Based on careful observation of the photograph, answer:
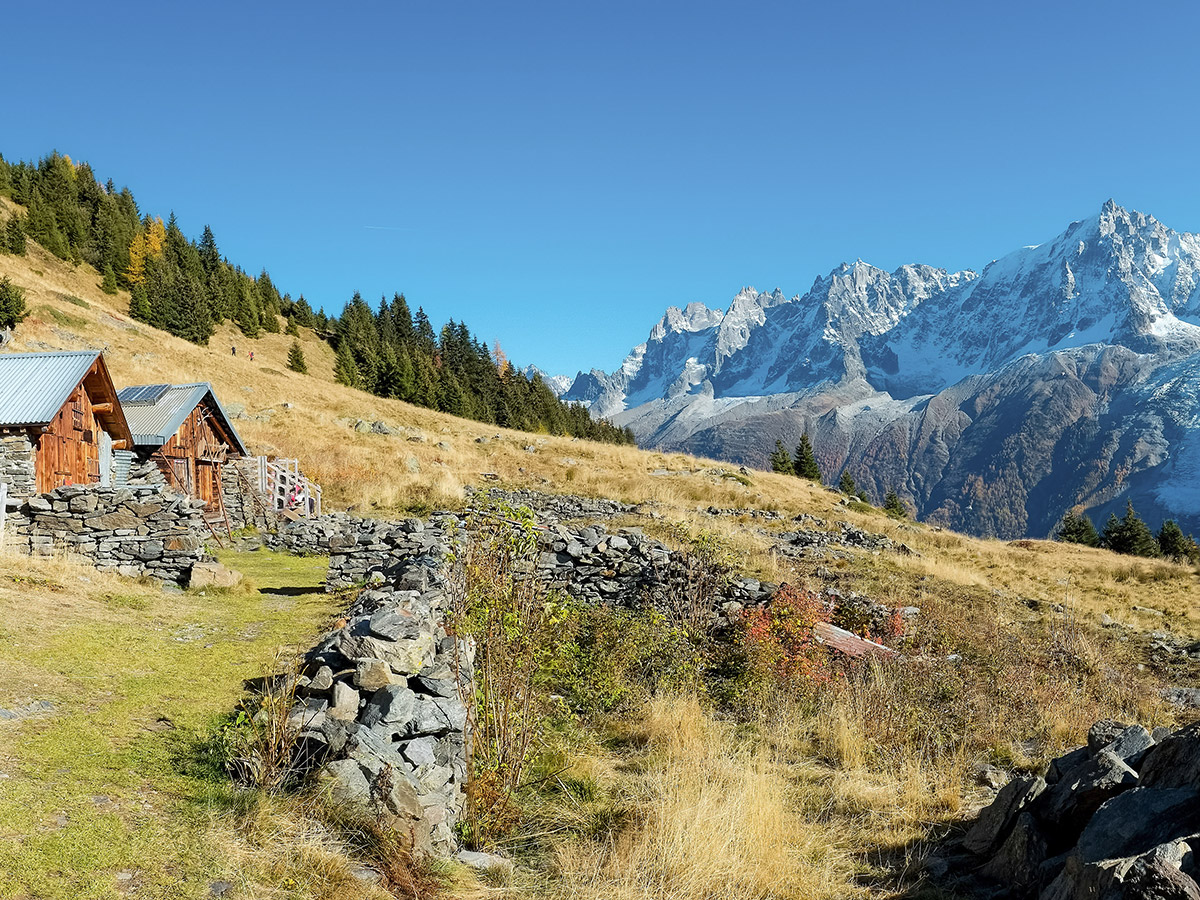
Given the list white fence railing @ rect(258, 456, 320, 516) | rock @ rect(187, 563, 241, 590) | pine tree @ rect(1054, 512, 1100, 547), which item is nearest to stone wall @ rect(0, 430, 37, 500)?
rock @ rect(187, 563, 241, 590)

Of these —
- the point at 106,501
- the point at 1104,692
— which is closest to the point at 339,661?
the point at 1104,692

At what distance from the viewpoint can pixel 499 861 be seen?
196 inches

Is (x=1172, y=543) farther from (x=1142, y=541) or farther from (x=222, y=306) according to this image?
(x=222, y=306)

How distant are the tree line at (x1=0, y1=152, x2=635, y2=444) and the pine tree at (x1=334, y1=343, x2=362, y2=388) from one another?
137 millimetres

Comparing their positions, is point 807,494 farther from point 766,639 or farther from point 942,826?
point 942,826

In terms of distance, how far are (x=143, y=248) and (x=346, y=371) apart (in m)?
30.1

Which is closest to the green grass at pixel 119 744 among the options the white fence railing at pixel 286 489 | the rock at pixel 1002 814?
the rock at pixel 1002 814

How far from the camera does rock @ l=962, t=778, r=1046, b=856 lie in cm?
515

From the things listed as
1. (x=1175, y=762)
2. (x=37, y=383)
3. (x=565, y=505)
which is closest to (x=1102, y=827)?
(x=1175, y=762)

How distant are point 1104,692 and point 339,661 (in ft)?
34.3

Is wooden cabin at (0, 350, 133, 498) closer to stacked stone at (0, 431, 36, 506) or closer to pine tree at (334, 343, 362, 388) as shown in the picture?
stacked stone at (0, 431, 36, 506)

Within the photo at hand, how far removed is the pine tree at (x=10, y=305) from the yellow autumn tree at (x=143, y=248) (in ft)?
95.7

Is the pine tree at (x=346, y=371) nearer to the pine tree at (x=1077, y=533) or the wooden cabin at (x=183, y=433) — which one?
the wooden cabin at (x=183, y=433)

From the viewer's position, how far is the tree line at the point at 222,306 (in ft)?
224
